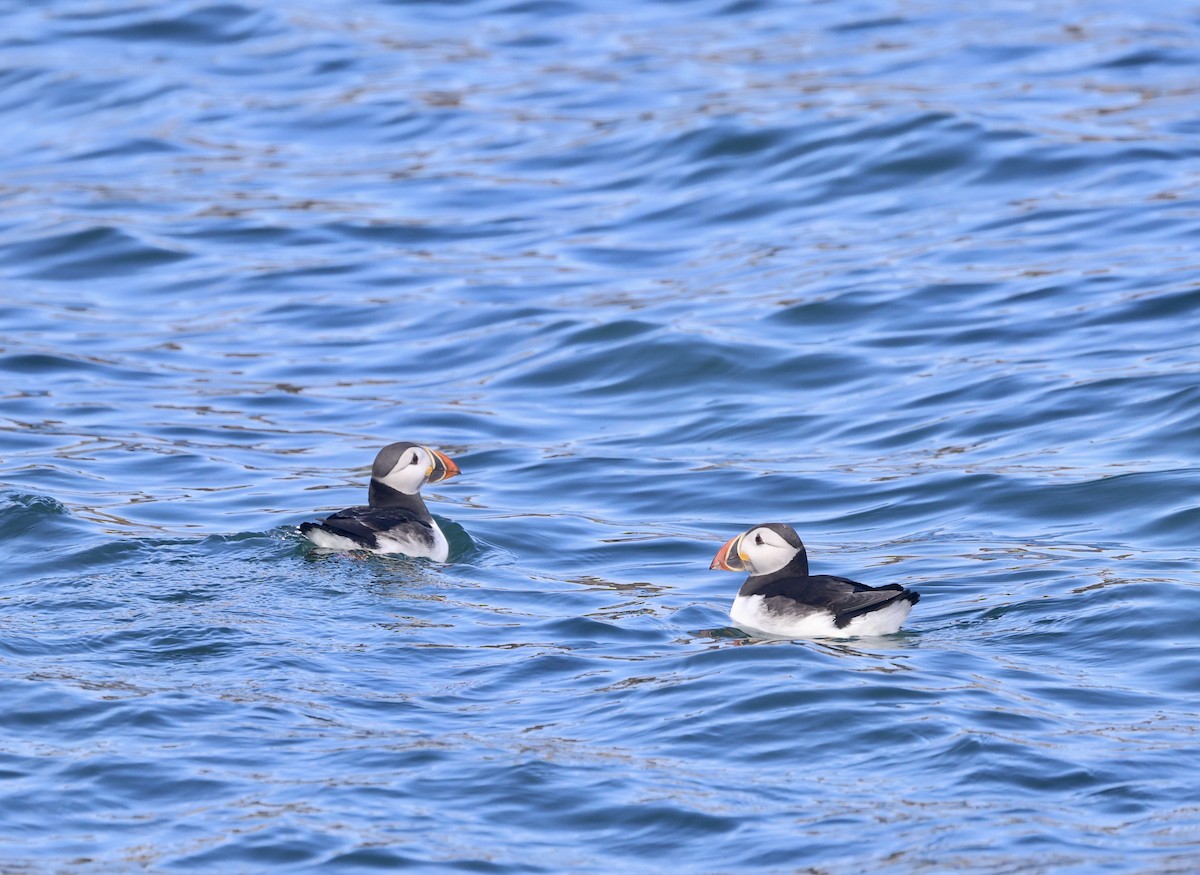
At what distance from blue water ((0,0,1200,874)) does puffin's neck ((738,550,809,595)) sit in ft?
0.80

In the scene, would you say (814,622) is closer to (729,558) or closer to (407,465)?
(729,558)

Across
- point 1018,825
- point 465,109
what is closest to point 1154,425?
point 1018,825

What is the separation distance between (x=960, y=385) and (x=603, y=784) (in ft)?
22.0

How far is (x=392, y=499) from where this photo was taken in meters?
10.3

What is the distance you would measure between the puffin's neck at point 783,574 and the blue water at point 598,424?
0.80 ft

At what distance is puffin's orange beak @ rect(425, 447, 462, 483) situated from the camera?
408 inches

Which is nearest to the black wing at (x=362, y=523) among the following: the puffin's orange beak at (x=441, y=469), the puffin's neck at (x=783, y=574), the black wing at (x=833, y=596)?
the puffin's orange beak at (x=441, y=469)

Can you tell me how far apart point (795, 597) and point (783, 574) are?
0.44 m

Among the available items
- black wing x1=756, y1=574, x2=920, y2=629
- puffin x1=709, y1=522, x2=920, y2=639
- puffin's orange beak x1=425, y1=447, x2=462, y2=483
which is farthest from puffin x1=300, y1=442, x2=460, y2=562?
black wing x1=756, y1=574, x2=920, y2=629

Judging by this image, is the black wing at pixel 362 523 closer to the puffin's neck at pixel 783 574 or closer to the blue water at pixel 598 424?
the blue water at pixel 598 424

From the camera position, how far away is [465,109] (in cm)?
2050

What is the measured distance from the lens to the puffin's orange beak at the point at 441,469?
10.4 metres

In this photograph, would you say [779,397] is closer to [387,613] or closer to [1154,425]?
[1154,425]

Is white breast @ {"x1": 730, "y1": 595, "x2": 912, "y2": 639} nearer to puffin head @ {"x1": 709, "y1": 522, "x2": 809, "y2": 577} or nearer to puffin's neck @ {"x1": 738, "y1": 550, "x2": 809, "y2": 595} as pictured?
puffin's neck @ {"x1": 738, "y1": 550, "x2": 809, "y2": 595}
